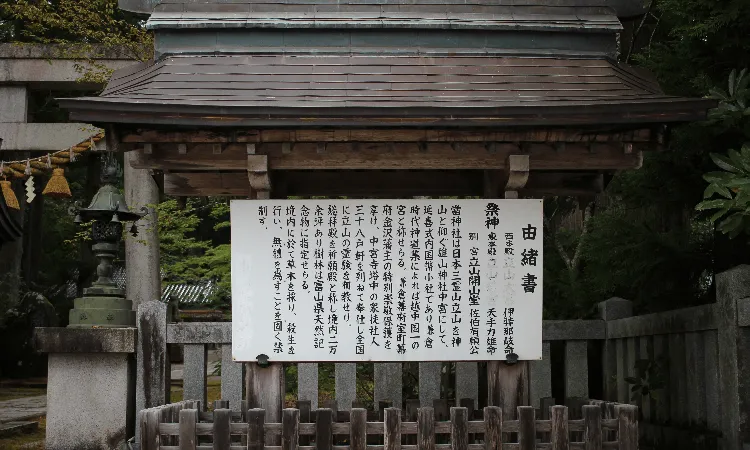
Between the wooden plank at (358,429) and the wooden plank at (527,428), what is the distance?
3.96 feet

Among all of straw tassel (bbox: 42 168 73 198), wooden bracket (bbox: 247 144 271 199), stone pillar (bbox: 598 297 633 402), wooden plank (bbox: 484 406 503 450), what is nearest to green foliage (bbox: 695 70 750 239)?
wooden plank (bbox: 484 406 503 450)

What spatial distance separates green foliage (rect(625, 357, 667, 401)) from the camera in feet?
27.0

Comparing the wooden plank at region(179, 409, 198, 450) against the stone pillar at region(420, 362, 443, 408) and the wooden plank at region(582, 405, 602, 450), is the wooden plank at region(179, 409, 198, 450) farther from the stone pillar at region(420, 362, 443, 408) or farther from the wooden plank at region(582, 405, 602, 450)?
the wooden plank at region(582, 405, 602, 450)

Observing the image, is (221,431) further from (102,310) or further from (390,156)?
(102,310)

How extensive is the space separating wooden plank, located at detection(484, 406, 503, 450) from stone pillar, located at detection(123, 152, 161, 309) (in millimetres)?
10640

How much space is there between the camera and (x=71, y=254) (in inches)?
1110

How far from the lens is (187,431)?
21.9 ft

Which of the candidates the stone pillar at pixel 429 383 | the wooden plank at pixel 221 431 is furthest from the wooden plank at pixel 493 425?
the wooden plank at pixel 221 431

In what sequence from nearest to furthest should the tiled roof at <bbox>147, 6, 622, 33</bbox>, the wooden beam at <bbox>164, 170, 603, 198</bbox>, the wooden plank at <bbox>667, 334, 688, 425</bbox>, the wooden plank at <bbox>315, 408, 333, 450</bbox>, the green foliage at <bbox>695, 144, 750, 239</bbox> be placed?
the green foliage at <bbox>695, 144, 750, 239</bbox>, the wooden plank at <bbox>315, 408, 333, 450</bbox>, the tiled roof at <bbox>147, 6, 622, 33</bbox>, the wooden plank at <bbox>667, 334, 688, 425</bbox>, the wooden beam at <bbox>164, 170, 603, 198</bbox>

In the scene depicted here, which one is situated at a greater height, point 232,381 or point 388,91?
point 388,91

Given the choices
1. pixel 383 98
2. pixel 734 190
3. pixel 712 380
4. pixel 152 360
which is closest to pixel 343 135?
pixel 383 98

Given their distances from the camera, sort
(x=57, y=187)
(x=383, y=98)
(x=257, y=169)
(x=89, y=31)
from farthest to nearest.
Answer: (x=89, y=31) → (x=57, y=187) → (x=257, y=169) → (x=383, y=98)

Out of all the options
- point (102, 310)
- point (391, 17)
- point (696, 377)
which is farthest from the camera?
point (102, 310)

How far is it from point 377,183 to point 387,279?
2.23 metres
